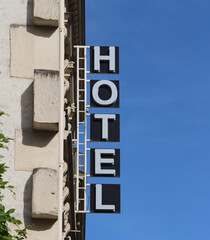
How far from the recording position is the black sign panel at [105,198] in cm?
3672

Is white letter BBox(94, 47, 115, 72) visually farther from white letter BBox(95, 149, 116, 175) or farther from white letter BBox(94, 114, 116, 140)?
white letter BBox(95, 149, 116, 175)

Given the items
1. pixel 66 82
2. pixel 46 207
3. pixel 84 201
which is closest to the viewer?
pixel 46 207

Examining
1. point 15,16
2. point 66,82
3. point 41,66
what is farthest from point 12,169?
point 66,82

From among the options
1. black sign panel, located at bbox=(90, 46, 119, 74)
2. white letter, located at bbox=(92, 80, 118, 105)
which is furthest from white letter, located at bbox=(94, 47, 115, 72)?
white letter, located at bbox=(92, 80, 118, 105)

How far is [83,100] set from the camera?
38250mm

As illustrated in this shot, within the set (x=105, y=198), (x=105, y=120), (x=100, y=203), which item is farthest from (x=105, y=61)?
(x=100, y=203)

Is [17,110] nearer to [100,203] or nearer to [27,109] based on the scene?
[27,109]

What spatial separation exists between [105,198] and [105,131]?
322cm

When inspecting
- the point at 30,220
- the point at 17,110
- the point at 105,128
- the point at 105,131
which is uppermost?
the point at 105,128

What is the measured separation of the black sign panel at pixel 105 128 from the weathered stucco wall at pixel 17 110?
71.4 ft

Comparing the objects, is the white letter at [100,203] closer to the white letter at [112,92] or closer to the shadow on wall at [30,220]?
the white letter at [112,92]

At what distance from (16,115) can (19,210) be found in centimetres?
187

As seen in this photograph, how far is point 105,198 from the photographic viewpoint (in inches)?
1460

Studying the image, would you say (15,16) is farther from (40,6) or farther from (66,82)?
(66,82)
